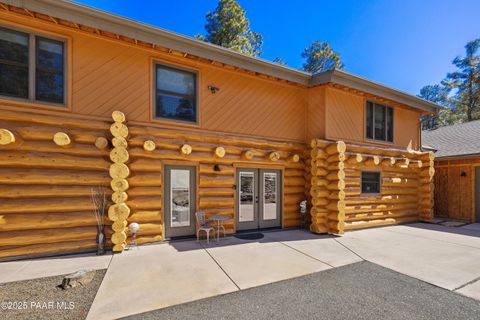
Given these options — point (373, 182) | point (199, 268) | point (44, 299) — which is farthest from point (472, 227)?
point (44, 299)

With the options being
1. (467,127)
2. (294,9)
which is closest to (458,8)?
(294,9)

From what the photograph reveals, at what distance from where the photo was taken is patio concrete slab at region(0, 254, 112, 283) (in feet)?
13.5

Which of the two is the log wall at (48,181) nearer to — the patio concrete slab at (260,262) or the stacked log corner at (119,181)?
the stacked log corner at (119,181)

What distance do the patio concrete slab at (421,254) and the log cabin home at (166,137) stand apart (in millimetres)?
1022

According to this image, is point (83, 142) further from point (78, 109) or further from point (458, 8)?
point (458, 8)

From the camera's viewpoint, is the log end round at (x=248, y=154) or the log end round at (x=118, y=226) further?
the log end round at (x=248, y=154)

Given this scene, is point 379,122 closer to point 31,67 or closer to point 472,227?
point 472,227

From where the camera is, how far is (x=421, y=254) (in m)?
5.53

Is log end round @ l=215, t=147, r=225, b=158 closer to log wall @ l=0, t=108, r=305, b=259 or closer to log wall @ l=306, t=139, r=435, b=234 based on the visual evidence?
log wall @ l=0, t=108, r=305, b=259

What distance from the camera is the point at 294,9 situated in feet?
36.4

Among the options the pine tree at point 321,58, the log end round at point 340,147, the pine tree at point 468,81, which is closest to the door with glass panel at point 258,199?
the log end round at point 340,147

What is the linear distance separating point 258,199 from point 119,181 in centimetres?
432

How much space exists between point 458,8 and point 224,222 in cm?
1139

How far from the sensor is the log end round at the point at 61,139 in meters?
5.04
